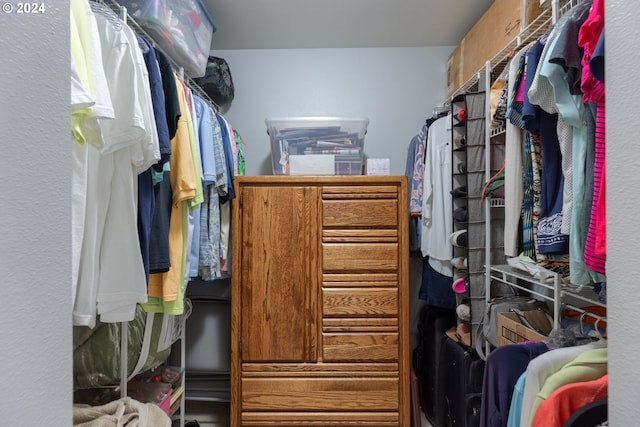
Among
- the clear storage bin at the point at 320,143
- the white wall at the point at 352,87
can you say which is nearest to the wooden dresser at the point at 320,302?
the clear storage bin at the point at 320,143

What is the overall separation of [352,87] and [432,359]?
6.08 feet

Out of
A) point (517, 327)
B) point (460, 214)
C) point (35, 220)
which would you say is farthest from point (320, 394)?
point (35, 220)

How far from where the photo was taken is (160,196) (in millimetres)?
1150

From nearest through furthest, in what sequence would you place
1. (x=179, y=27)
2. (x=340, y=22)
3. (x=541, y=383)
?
(x=541, y=383)
(x=179, y=27)
(x=340, y=22)

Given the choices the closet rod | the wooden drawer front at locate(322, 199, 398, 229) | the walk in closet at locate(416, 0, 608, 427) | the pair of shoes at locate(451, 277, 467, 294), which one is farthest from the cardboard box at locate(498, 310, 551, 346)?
the closet rod

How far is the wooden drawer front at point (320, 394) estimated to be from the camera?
1753 millimetres

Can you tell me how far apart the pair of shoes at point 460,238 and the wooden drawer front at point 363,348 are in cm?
57

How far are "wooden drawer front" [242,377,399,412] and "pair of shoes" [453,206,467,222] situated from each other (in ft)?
2.92

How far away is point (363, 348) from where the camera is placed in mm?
1783

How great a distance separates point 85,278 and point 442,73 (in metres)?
2.40

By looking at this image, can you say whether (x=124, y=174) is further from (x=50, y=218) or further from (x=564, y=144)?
(x=564, y=144)

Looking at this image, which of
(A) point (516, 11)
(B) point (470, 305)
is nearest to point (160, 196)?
(B) point (470, 305)

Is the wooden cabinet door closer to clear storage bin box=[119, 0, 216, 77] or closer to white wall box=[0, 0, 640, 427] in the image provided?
clear storage bin box=[119, 0, 216, 77]

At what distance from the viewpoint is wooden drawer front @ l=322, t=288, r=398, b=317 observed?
179 cm
